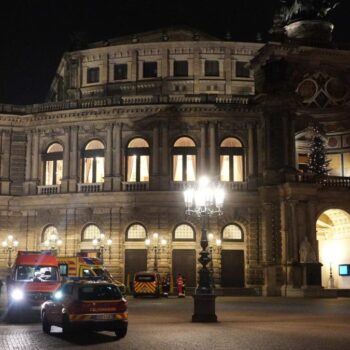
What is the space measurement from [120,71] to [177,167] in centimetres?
1261

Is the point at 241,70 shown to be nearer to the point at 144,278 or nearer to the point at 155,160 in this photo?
the point at 155,160

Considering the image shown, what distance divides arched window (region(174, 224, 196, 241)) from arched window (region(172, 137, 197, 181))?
12.9 ft

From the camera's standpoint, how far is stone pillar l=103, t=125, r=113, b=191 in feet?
176

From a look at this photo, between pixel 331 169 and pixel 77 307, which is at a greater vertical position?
pixel 331 169

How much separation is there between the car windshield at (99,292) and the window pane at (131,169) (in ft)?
109

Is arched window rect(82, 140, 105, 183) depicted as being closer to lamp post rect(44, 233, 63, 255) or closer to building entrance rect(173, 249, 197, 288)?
lamp post rect(44, 233, 63, 255)

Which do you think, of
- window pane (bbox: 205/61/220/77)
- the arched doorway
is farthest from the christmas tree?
window pane (bbox: 205/61/220/77)

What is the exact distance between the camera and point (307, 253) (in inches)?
1871

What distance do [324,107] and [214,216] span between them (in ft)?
41.4

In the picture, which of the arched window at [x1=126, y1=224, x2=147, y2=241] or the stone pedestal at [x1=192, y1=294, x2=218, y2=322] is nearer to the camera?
the stone pedestal at [x1=192, y1=294, x2=218, y2=322]

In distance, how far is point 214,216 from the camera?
172 ft

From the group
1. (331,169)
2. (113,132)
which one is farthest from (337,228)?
(113,132)

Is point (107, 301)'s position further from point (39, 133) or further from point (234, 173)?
point (39, 133)

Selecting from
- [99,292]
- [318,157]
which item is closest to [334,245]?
[318,157]
